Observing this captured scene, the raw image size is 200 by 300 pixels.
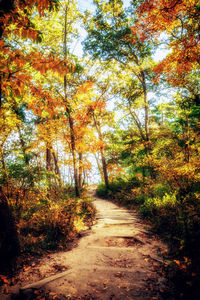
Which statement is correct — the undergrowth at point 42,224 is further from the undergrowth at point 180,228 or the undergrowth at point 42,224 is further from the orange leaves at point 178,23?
the orange leaves at point 178,23

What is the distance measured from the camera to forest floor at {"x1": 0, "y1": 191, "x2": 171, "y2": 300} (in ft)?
7.10

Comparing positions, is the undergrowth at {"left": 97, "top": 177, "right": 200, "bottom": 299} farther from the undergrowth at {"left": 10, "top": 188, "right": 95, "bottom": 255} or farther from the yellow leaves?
the yellow leaves

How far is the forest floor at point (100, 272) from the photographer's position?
216cm

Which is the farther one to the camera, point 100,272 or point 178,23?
point 178,23

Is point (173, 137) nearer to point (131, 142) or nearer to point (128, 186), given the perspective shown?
point (131, 142)

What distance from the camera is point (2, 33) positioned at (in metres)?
2.57

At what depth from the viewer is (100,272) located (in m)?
2.67

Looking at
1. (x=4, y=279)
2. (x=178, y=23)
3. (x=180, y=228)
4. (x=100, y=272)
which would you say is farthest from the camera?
(x=178, y=23)

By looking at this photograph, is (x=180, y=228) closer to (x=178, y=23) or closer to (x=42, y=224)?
(x=42, y=224)

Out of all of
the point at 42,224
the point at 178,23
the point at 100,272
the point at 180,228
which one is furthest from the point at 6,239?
the point at 178,23

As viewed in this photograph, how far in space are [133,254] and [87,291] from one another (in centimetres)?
150

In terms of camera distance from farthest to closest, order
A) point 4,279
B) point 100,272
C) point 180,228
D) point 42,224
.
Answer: point 42,224
point 180,228
point 100,272
point 4,279

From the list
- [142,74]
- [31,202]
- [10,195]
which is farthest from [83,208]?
[142,74]

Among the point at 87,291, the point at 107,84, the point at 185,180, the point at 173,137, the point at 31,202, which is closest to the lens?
the point at 87,291
